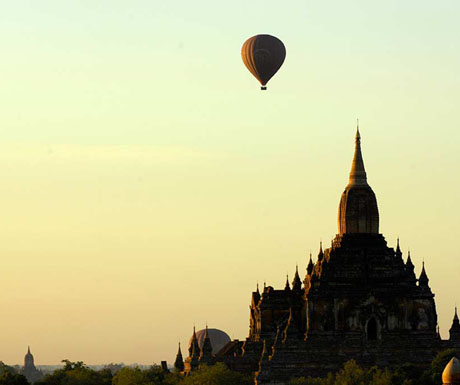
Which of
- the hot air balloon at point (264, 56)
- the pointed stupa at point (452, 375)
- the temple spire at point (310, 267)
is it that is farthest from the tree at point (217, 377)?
the pointed stupa at point (452, 375)

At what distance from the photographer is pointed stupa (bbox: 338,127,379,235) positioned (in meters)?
154

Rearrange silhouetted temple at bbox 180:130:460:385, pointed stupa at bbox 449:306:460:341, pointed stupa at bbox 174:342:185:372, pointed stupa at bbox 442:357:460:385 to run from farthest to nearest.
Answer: pointed stupa at bbox 174:342:185:372
pointed stupa at bbox 449:306:460:341
silhouetted temple at bbox 180:130:460:385
pointed stupa at bbox 442:357:460:385

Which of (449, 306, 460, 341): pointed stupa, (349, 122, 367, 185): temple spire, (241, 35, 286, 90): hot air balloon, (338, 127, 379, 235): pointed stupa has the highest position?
(241, 35, 286, 90): hot air balloon

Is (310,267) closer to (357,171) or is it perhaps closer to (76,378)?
(357,171)

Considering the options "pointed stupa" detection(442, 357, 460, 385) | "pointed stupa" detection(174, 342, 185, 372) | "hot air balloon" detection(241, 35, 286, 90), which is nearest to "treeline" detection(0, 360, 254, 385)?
"pointed stupa" detection(174, 342, 185, 372)

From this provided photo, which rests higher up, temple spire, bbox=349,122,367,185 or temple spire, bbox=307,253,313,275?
temple spire, bbox=349,122,367,185

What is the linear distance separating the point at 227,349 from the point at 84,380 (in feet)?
65.3

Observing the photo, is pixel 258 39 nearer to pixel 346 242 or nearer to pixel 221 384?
pixel 346 242

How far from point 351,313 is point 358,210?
10027 millimetres

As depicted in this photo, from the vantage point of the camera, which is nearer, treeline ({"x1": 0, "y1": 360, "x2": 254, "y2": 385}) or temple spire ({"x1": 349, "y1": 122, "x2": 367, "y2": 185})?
treeline ({"x1": 0, "y1": 360, "x2": 254, "y2": 385})

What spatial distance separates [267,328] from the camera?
154 m

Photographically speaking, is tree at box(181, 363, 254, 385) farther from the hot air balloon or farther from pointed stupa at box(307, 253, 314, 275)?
the hot air balloon

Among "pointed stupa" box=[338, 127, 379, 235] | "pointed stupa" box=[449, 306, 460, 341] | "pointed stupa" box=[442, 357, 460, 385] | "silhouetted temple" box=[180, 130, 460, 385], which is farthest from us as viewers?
"pointed stupa" box=[338, 127, 379, 235]

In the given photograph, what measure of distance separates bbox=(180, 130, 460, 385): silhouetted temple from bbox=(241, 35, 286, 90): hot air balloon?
34.2 ft
